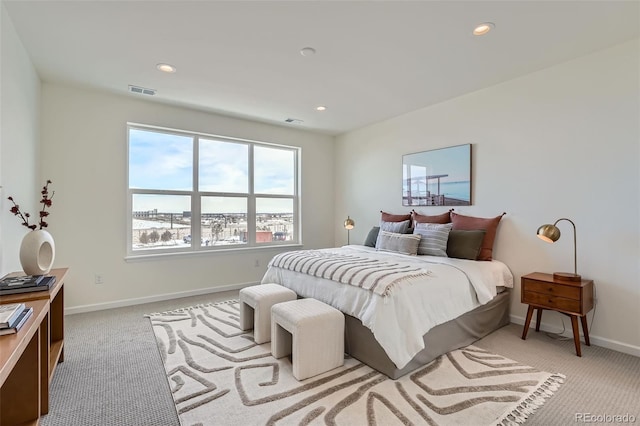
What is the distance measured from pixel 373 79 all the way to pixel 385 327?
97.8 inches

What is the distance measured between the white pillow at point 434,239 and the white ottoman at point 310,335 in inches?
60.6

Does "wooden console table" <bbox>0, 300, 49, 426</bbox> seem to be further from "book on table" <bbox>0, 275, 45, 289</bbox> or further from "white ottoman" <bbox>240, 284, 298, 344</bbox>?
"white ottoman" <bbox>240, 284, 298, 344</bbox>

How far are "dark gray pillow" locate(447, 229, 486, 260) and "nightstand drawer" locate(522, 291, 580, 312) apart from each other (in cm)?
59


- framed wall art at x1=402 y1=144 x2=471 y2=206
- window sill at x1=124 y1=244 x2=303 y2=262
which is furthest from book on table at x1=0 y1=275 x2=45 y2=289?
framed wall art at x1=402 y1=144 x2=471 y2=206

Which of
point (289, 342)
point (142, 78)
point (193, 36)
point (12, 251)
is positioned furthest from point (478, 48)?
point (12, 251)

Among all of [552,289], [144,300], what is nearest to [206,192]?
[144,300]

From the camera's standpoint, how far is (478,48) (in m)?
2.64

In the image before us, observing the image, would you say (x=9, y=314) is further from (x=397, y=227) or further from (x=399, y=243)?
(x=397, y=227)

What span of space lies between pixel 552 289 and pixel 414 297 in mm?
1335

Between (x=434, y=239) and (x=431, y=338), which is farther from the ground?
(x=434, y=239)

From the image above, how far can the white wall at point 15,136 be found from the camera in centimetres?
222

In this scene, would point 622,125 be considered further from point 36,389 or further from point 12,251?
point 12,251

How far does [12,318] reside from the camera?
133cm

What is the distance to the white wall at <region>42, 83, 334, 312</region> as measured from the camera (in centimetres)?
345
